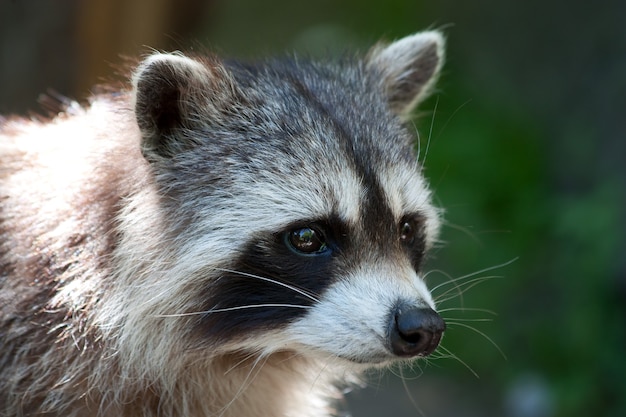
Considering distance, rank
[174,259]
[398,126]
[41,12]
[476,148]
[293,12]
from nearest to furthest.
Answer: [174,259], [398,126], [41,12], [476,148], [293,12]

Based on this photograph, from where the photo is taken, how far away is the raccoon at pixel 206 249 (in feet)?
12.4

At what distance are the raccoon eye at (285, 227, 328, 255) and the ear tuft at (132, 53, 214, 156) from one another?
0.69 meters

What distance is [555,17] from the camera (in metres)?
8.75

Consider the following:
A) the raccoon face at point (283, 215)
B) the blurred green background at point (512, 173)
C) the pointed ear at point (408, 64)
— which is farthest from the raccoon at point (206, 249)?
the blurred green background at point (512, 173)

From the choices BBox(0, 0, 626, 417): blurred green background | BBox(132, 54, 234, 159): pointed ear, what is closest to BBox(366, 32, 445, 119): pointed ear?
BBox(132, 54, 234, 159): pointed ear

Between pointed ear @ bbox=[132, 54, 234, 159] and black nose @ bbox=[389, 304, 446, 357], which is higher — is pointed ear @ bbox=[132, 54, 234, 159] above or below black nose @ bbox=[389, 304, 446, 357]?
above

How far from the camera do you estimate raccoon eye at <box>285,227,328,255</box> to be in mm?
3801

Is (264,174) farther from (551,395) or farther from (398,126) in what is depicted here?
(551,395)

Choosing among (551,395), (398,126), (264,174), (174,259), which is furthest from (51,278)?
(551,395)

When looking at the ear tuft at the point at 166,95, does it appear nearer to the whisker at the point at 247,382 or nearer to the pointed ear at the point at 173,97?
the pointed ear at the point at 173,97

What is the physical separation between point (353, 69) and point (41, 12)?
3479 mm

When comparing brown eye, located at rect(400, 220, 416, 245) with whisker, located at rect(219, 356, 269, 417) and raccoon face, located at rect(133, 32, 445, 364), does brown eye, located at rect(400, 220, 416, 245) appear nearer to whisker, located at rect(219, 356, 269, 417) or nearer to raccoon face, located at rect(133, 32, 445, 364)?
raccoon face, located at rect(133, 32, 445, 364)

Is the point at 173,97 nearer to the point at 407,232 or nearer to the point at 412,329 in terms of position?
the point at 407,232

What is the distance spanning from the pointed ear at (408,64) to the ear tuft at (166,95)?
1191 millimetres
